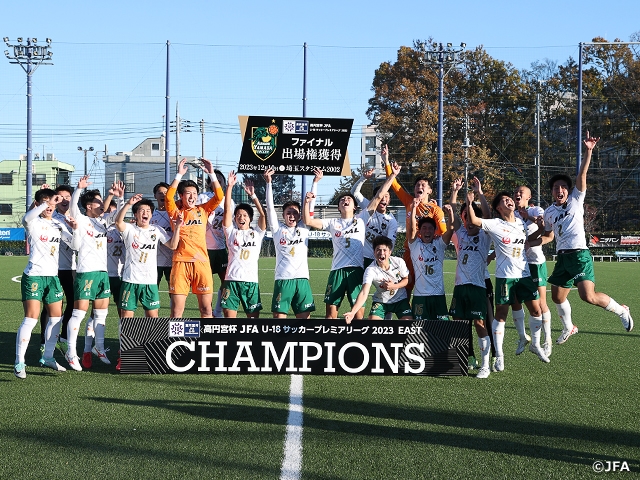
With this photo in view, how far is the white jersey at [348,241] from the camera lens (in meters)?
8.87

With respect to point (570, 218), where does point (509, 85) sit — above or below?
above

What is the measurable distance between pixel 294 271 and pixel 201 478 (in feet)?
14.3

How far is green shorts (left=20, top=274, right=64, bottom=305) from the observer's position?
755 cm

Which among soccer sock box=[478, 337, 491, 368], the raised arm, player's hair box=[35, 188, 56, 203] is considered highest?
the raised arm

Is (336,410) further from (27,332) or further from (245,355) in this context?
(27,332)

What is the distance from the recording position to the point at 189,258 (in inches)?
340

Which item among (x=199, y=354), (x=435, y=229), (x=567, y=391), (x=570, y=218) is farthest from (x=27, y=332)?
(x=570, y=218)

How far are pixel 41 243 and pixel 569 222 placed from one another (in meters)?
5.93

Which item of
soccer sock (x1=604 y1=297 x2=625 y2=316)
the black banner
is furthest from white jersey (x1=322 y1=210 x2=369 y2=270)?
the black banner

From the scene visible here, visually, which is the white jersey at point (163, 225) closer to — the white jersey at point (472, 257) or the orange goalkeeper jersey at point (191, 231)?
the orange goalkeeper jersey at point (191, 231)

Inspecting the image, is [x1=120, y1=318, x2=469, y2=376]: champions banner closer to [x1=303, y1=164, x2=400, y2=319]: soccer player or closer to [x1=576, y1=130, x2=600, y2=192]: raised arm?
[x1=303, y1=164, x2=400, y2=319]: soccer player

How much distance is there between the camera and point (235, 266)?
28.3 feet

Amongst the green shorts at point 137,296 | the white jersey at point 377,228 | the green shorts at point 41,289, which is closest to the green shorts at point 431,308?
the white jersey at point 377,228

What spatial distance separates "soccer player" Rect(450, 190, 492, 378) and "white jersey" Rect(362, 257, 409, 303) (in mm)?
619
